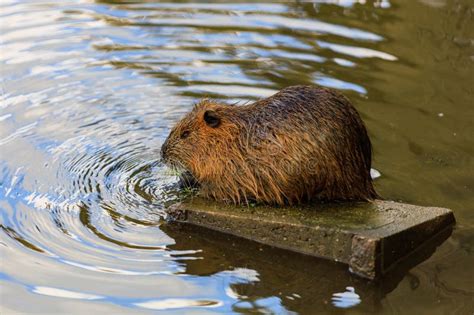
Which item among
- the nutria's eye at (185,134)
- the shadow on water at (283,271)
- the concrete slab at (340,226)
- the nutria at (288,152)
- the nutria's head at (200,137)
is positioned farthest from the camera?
the nutria's eye at (185,134)

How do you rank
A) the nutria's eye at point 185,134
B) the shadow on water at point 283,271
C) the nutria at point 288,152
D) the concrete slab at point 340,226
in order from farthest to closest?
the nutria's eye at point 185,134 < the nutria at point 288,152 < the concrete slab at point 340,226 < the shadow on water at point 283,271

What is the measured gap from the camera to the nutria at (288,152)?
5703 millimetres

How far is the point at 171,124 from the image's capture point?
24.6 ft

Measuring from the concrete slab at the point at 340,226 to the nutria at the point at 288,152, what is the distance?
0.35ft

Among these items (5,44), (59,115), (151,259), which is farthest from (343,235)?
(5,44)

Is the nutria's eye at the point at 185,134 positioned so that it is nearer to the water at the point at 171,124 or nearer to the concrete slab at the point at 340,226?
the water at the point at 171,124

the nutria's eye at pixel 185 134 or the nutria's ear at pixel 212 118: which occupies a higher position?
the nutria's ear at pixel 212 118

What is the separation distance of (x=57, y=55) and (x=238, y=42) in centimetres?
202

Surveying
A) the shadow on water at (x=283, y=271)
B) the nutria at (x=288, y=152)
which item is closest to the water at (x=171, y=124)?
the shadow on water at (x=283, y=271)

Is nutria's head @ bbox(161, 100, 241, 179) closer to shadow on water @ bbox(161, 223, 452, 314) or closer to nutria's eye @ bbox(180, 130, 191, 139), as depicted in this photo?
nutria's eye @ bbox(180, 130, 191, 139)

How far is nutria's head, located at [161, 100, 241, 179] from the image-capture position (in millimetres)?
6070

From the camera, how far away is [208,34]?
983 centimetres

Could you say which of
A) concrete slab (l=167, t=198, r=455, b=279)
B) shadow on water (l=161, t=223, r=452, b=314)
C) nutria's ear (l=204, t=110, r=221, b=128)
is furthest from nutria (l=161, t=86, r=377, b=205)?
shadow on water (l=161, t=223, r=452, b=314)

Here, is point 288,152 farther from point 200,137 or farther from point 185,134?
point 185,134
